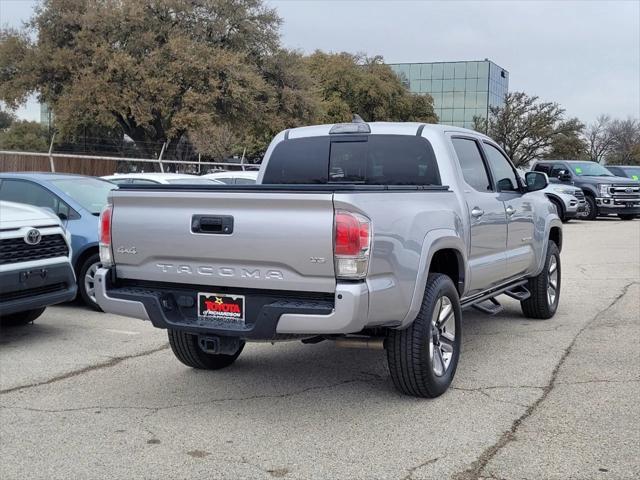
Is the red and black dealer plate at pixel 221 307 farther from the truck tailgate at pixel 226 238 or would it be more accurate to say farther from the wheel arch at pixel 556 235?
the wheel arch at pixel 556 235

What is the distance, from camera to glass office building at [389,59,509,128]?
87750 millimetres

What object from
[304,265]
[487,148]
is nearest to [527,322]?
[487,148]

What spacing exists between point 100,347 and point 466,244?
3.46 metres

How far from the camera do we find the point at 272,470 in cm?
406

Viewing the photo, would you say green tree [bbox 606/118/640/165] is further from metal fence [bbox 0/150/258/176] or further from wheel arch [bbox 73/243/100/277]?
wheel arch [bbox 73/243/100/277]

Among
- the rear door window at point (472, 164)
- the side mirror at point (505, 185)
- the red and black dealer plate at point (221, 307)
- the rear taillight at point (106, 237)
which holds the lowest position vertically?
the red and black dealer plate at point (221, 307)

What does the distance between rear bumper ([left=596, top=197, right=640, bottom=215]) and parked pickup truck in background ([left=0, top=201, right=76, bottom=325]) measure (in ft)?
68.8

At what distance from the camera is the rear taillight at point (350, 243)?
436 cm

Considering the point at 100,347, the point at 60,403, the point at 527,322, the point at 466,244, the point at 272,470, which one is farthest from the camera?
the point at 527,322

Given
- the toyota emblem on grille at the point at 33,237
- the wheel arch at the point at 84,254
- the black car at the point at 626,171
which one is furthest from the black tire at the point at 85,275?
the black car at the point at 626,171

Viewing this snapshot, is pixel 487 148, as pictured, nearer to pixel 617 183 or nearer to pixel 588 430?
pixel 588 430

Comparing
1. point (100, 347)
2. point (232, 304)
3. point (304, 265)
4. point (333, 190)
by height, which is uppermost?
point (333, 190)

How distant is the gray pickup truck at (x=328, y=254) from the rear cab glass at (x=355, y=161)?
0.01 m

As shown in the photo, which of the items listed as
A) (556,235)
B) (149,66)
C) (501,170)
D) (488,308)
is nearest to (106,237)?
(488,308)
